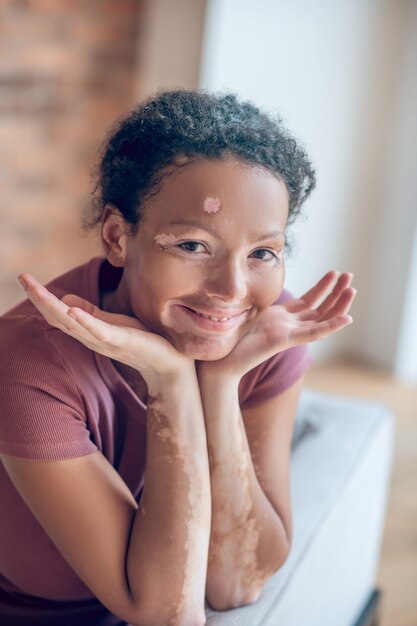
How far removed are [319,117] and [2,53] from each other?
47.9 inches

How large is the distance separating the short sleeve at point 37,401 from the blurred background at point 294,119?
64.0 inches

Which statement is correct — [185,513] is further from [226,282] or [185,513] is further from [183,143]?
[183,143]

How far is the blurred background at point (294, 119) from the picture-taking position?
3.01 metres

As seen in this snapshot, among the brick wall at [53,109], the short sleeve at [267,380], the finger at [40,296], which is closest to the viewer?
the finger at [40,296]

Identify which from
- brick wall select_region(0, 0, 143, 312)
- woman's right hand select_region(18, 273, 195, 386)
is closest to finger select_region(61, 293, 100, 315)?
woman's right hand select_region(18, 273, 195, 386)

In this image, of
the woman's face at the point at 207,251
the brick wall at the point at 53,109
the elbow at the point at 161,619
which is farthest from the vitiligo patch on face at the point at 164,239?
the brick wall at the point at 53,109

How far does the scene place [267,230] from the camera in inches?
40.3

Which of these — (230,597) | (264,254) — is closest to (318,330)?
(264,254)

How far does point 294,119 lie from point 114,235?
2.36 m

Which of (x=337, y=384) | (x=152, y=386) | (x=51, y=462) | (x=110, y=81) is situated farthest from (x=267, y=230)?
(x=337, y=384)

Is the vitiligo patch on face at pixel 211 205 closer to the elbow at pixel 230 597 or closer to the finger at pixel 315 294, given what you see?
the finger at pixel 315 294

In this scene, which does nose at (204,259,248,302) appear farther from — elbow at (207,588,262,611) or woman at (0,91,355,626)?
elbow at (207,588,262,611)

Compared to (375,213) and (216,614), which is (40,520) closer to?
(216,614)

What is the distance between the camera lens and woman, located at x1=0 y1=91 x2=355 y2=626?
100cm
